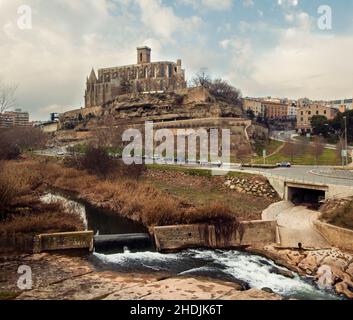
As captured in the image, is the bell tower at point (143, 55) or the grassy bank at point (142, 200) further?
the bell tower at point (143, 55)

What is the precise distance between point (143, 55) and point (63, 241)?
335 ft

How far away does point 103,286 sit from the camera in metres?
16.3

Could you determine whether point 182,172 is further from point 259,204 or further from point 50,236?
point 50,236

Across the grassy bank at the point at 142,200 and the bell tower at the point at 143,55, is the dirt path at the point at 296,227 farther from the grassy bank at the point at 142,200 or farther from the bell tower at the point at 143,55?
the bell tower at the point at 143,55

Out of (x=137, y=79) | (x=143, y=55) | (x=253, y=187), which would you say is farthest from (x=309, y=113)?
(x=253, y=187)

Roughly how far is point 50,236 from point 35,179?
20.1m

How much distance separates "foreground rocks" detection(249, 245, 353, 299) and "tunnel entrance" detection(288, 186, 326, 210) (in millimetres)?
9973

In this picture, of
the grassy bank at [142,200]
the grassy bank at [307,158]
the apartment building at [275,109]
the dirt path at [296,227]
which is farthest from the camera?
the apartment building at [275,109]

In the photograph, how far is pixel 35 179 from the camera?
1566 inches

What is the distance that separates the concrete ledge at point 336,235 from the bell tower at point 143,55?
332 feet

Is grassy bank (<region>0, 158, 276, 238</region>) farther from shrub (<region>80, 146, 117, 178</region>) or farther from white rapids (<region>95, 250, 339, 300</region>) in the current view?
white rapids (<region>95, 250, 339, 300</region>)

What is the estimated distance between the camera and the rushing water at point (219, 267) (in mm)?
17362

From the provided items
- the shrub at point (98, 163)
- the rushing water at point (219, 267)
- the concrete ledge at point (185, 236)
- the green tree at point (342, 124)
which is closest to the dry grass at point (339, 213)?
the rushing water at point (219, 267)

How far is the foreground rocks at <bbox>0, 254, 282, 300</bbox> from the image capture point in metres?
15.1
